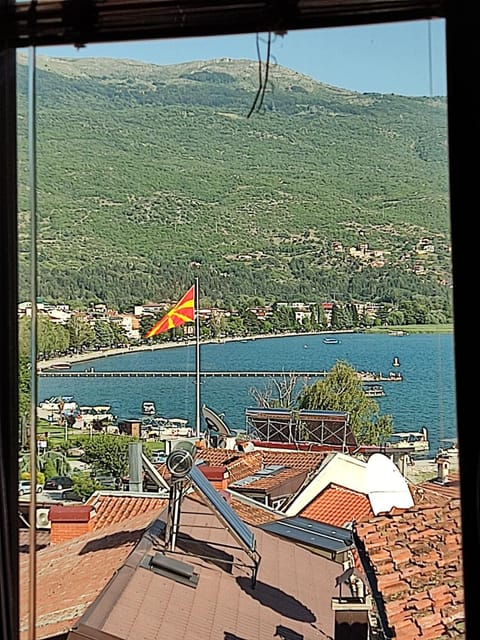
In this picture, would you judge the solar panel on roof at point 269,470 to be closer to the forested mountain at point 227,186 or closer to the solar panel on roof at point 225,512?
the solar panel on roof at point 225,512

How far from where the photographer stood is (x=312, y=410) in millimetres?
1229

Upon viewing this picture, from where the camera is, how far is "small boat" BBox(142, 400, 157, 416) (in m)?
1.25

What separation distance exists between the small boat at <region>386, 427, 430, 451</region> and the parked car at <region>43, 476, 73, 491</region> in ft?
1.78

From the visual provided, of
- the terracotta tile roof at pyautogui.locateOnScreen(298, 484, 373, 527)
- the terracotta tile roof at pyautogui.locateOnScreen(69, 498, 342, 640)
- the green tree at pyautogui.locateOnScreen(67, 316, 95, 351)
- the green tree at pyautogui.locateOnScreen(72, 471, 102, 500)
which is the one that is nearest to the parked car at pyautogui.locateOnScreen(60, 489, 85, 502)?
the green tree at pyautogui.locateOnScreen(72, 471, 102, 500)

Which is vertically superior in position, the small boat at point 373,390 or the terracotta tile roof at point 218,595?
the small boat at point 373,390

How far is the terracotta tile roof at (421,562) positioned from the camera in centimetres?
114

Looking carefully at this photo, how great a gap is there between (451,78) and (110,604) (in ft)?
3.23

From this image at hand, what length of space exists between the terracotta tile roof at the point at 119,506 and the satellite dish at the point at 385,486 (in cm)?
36

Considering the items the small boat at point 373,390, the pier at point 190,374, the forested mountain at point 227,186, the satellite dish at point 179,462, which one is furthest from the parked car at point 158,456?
the small boat at point 373,390

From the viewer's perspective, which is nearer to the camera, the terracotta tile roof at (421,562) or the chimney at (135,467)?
the terracotta tile roof at (421,562)

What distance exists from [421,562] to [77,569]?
577 mm

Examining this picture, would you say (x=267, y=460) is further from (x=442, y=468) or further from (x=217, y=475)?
(x=442, y=468)

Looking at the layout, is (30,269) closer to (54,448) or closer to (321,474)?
(54,448)
